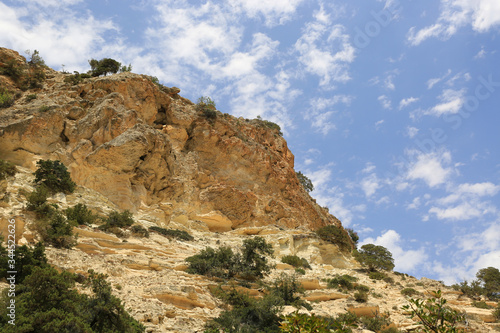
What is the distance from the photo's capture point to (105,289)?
35.7 feet

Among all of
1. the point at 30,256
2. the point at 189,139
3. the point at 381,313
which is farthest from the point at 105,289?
the point at 189,139

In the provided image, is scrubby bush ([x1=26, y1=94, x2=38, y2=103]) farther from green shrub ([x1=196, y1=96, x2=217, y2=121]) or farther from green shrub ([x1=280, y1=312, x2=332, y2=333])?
green shrub ([x1=280, y1=312, x2=332, y2=333])

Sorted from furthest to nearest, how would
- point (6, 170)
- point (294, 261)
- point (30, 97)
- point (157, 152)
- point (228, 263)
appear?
point (30, 97)
point (157, 152)
point (294, 261)
point (6, 170)
point (228, 263)

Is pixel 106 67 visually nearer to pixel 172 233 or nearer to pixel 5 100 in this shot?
pixel 5 100

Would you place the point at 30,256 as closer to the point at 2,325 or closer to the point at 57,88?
the point at 2,325

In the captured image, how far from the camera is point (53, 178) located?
20703mm

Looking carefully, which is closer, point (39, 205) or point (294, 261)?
point (39, 205)

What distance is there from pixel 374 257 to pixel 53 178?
24.1 meters

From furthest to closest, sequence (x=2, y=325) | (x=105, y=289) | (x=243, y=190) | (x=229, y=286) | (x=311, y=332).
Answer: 1. (x=243, y=190)
2. (x=229, y=286)
3. (x=105, y=289)
4. (x=2, y=325)
5. (x=311, y=332)

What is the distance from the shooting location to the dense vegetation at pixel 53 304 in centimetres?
878

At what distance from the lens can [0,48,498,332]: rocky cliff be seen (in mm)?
14156

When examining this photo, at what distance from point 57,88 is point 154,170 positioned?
14371 mm

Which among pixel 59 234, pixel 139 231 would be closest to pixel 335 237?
pixel 139 231

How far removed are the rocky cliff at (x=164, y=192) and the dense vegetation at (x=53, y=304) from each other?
938mm
